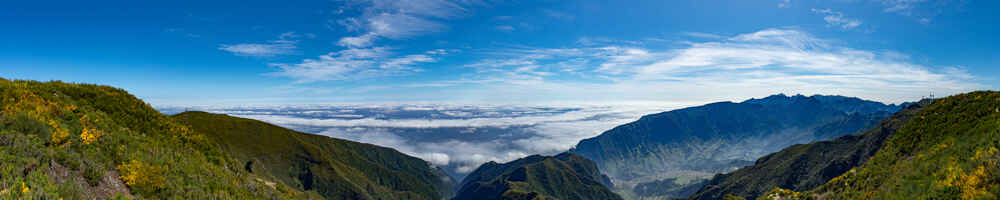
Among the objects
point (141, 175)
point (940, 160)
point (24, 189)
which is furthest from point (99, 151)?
point (940, 160)

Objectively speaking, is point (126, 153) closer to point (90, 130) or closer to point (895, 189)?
point (90, 130)

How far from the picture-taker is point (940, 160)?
31000 millimetres

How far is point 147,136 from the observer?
2752cm

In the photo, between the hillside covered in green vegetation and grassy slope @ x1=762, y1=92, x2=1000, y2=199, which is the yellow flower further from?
grassy slope @ x1=762, y1=92, x2=1000, y2=199

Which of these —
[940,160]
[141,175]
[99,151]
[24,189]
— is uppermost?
[99,151]

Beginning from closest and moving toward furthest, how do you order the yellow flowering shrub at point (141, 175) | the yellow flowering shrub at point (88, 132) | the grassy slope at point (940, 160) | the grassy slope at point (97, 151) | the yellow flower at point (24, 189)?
the yellow flower at point (24, 189) < the grassy slope at point (97, 151) < the yellow flowering shrub at point (141, 175) < the yellow flowering shrub at point (88, 132) < the grassy slope at point (940, 160)

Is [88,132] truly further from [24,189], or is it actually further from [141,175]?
[24,189]

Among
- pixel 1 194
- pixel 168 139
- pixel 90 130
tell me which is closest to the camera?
pixel 1 194

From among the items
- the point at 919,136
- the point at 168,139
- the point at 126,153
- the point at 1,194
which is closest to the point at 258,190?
the point at 168,139

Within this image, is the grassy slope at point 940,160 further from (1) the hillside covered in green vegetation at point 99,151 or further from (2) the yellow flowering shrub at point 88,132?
(2) the yellow flowering shrub at point 88,132

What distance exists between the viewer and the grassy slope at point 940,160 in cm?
2197

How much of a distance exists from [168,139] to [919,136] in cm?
8682

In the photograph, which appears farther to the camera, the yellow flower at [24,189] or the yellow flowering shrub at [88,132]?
the yellow flowering shrub at [88,132]

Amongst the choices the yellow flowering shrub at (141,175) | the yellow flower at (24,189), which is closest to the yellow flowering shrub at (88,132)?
the yellow flowering shrub at (141,175)
